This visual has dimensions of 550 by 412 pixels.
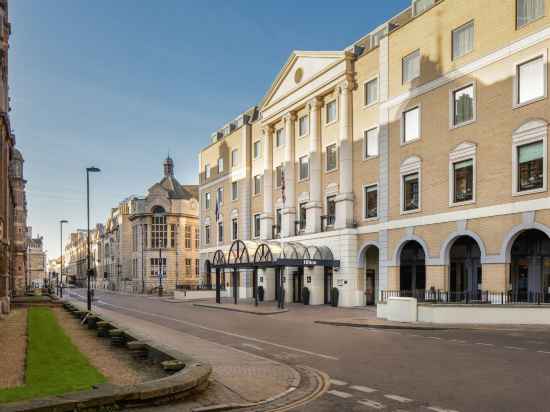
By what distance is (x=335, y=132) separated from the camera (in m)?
40.1

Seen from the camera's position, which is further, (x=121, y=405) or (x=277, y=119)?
(x=277, y=119)

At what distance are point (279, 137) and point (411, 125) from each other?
17.3 meters

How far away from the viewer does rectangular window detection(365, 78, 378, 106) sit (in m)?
36.4

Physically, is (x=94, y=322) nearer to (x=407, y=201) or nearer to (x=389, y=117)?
(x=407, y=201)

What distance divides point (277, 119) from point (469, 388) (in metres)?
38.9

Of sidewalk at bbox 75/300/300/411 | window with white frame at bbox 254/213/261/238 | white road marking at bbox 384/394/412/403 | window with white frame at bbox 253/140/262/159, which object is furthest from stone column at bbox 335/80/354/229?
white road marking at bbox 384/394/412/403

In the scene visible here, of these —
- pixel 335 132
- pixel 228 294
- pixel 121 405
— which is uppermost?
pixel 335 132

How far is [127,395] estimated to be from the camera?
827 centimetres

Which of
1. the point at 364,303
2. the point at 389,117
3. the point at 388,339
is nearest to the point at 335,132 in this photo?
the point at 389,117

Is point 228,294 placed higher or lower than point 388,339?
lower

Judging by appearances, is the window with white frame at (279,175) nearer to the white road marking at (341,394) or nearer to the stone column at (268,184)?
the stone column at (268,184)

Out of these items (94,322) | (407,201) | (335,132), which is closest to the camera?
(94,322)

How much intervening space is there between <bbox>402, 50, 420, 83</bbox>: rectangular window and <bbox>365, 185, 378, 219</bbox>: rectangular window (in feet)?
23.4

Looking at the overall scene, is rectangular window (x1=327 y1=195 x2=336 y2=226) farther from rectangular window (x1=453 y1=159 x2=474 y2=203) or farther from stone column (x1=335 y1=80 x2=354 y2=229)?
rectangular window (x1=453 y1=159 x2=474 y2=203)
